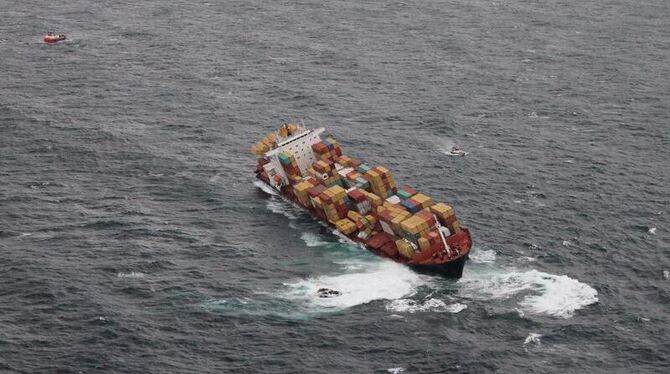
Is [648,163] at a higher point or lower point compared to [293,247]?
higher

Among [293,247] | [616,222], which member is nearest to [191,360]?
[293,247]

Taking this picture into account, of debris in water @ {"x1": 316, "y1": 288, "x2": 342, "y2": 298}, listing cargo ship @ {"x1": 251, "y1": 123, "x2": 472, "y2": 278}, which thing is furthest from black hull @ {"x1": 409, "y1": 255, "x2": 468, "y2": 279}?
debris in water @ {"x1": 316, "y1": 288, "x2": 342, "y2": 298}

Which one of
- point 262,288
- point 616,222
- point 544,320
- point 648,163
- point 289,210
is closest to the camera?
point 544,320

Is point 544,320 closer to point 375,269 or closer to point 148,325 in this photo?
point 375,269

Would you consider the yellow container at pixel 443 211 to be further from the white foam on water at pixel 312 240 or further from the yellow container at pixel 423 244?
the white foam on water at pixel 312 240

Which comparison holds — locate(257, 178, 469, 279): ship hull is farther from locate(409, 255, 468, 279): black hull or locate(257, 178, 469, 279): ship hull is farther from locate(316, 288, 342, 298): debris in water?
locate(316, 288, 342, 298): debris in water

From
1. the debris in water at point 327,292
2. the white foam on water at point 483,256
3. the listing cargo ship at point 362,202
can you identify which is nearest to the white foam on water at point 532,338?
the listing cargo ship at point 362,202
